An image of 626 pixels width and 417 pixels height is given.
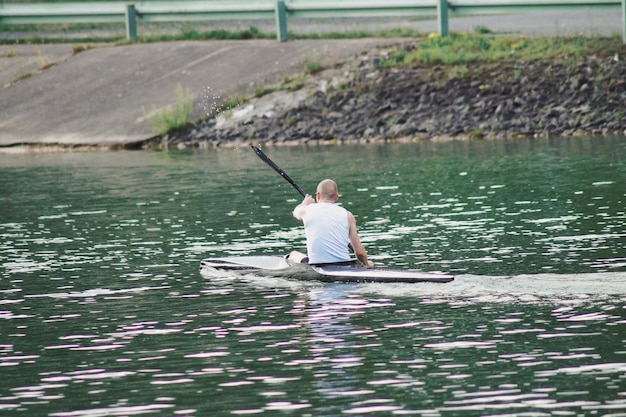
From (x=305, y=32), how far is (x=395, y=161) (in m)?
11.2

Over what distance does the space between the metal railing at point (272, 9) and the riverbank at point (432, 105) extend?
3.42 ft

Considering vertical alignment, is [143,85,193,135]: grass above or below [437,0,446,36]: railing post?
below

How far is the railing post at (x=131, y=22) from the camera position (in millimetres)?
39531

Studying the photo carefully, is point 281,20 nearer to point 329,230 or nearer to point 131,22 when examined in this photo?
point 131,22

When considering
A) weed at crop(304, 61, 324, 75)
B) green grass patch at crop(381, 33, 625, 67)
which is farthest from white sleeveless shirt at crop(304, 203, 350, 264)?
weed at crop(304, 61, 324, 75)

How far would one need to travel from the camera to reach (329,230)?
16.6m

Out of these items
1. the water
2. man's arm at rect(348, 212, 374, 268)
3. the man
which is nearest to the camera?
the water

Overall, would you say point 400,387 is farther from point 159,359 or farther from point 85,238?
point 85,238

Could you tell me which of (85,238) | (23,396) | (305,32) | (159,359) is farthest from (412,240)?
(305,32)

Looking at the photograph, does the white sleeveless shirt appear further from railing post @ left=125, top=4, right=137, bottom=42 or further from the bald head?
railing post @ left=125, top=4, right=137, bottom=42

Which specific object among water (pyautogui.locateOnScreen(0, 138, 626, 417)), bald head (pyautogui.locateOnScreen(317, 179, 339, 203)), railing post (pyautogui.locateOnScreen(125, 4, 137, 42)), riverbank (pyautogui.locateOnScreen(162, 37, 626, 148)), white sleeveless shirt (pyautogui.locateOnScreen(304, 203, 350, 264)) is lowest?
water (pyautogui.locateOnScreen(0, 138, 626, 417))

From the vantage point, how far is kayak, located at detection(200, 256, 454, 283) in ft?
50.9

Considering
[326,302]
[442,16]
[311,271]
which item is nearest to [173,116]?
[442,16]

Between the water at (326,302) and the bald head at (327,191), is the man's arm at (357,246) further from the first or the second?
the water at (326,302)
